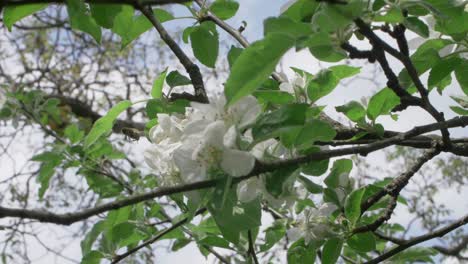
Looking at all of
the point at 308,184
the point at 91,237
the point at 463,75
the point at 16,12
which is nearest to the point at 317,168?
the point at 308,184

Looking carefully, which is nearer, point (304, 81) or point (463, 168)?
point (304, 81)

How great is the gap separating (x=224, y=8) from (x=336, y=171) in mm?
473

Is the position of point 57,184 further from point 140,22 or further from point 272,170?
point 272,170

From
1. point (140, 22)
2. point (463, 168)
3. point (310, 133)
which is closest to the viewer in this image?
point (310, 133)

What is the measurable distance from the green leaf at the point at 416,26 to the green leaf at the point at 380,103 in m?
0.24

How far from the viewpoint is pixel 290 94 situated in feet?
3.76

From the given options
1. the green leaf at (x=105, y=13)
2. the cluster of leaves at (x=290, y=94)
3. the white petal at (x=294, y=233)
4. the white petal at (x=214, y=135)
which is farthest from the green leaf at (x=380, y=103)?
the green leaf at (x=105, y=13)

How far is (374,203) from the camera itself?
1.39 m

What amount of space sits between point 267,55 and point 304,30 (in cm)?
9

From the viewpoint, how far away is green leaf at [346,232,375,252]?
134 centimetres

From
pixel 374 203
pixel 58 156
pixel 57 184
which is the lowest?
pixel 374 203

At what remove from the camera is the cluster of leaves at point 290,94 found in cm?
84

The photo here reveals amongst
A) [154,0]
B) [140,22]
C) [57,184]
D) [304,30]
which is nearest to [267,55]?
[304,30]

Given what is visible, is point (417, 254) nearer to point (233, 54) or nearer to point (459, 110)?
point (459, 110)
